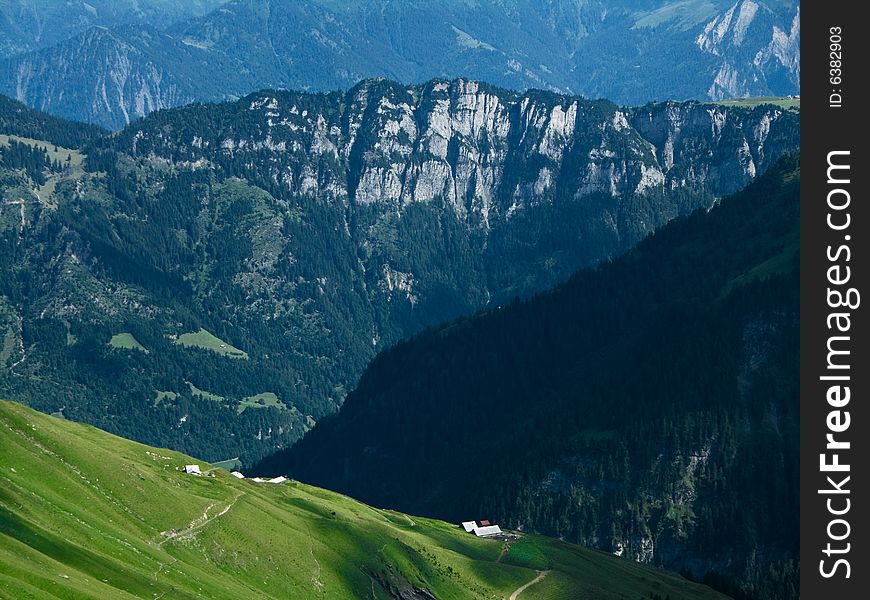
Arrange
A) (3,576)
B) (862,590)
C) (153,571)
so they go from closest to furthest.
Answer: (862,590) → (3,576) → (153,571)

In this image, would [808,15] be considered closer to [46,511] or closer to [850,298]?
[850,298]

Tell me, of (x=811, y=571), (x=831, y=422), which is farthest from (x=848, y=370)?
(x=811, y=571)

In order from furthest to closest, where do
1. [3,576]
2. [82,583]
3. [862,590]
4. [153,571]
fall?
1. [153,571]
2. [82,583]
3. [3,576]
4. [862,590]

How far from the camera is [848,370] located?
146 metres

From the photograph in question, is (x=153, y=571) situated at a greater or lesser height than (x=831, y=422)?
lesser

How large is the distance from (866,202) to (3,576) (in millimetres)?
100650

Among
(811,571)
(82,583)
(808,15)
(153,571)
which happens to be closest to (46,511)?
(153,571)

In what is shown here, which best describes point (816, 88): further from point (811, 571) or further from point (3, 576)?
point (3, 576)

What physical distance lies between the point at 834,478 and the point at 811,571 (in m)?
9.26

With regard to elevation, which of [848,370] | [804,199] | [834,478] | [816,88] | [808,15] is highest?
[808,15]

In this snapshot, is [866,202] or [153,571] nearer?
[866,202]

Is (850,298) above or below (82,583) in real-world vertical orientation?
above

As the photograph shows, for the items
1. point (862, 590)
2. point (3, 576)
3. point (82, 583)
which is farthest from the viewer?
point (82, 583)

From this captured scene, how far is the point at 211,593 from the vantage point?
188 metres
